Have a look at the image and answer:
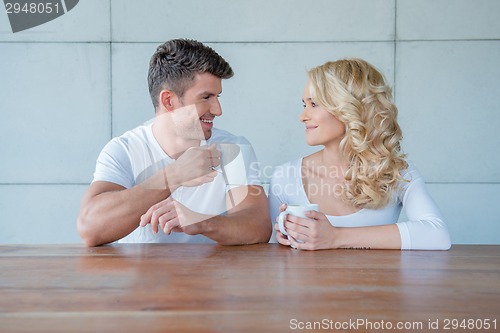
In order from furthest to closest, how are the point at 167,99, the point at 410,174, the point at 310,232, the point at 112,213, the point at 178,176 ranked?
1. the point at 167,99
2. the point at 410,174
3. the point at 178,176
4. the point at 112,213
5. the point at 310,232

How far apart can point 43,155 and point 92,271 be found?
2.00 m

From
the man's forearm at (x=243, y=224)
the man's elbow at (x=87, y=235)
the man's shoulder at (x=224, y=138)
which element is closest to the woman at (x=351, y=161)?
the man's forearm at (x=243, y=224)

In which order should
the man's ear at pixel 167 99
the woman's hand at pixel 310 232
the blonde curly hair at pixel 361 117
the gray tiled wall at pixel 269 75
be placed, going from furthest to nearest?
the gray tiled wall at pixel 269 75 < the man's ear at pixel 167 99 < the blonde curly hair at pixel 361 117 < the woman's hand at pixel 310 232

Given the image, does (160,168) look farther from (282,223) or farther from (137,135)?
(282,223)

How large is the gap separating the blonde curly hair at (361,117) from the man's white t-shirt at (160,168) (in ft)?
1.12

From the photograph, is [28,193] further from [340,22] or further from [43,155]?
[340,22]

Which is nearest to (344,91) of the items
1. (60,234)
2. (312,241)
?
(312,241)

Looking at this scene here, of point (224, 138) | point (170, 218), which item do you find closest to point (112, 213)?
point (170, 218)

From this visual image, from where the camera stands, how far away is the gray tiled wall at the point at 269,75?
3.02 meters

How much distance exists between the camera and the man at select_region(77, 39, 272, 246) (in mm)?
1678

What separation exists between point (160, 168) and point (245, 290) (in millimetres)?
1091

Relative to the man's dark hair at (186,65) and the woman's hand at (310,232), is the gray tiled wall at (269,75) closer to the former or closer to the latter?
the man's dark hair at (186,65)

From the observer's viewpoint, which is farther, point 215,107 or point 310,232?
point 215,107

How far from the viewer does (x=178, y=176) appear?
5.95 ft
